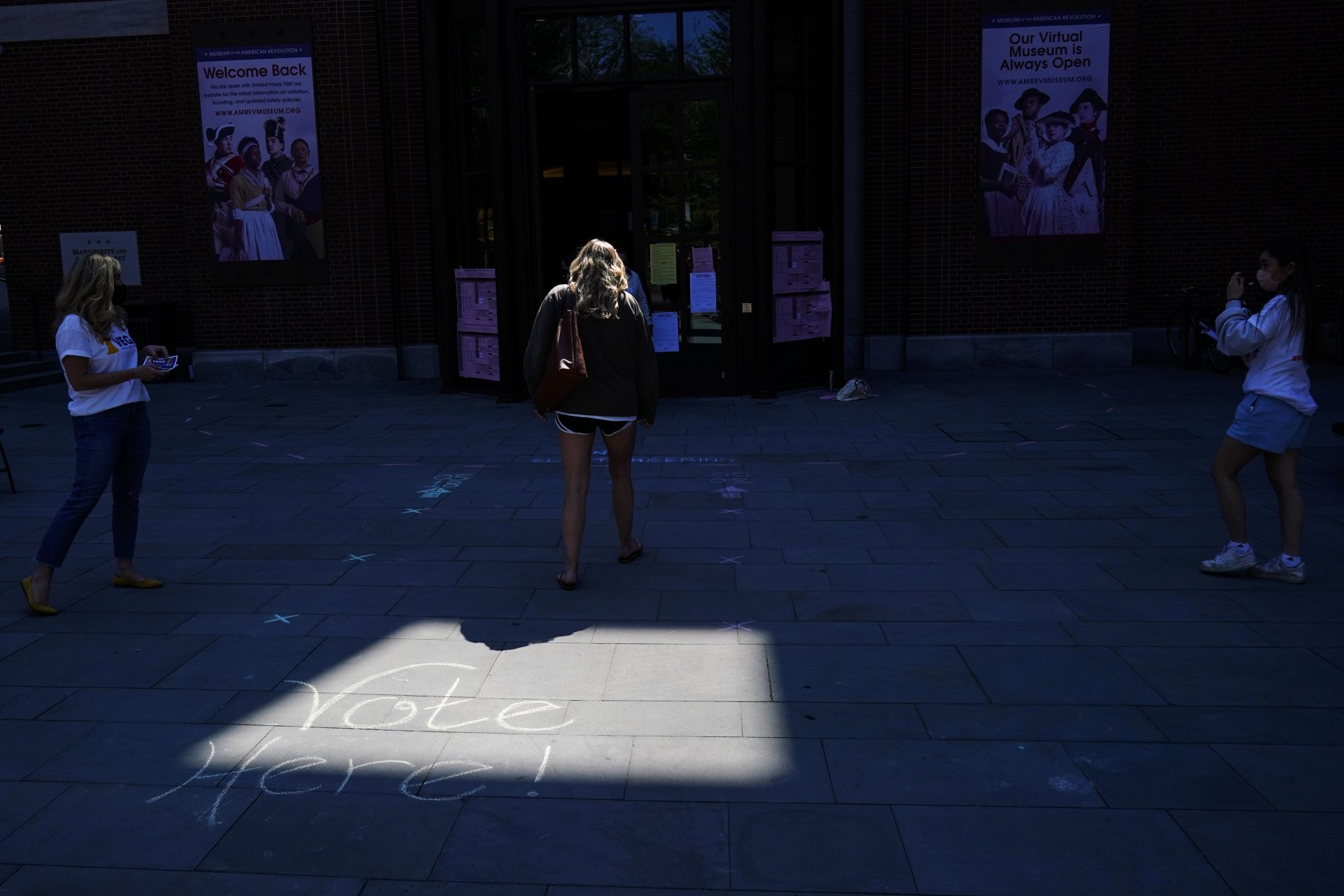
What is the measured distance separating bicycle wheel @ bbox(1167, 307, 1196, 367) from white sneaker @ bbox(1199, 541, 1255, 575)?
32.1ft

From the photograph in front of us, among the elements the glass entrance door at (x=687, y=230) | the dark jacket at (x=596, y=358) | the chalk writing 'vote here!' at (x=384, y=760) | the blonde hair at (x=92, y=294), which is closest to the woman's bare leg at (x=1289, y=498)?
the dark jacket at (x=596, y=358)

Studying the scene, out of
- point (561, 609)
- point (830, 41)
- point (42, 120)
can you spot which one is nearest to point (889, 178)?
point (830, 41)

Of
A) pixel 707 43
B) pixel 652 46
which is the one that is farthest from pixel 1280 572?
pixel 652 46

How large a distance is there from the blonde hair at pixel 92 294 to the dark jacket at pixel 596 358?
2.10 metres

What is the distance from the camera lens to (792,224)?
13.1 metres

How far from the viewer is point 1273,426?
5727mm

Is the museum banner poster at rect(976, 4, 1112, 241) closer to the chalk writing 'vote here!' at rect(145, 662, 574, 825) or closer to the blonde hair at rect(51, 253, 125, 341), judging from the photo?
the blonde hair at rect(51, 253, 125, 341)

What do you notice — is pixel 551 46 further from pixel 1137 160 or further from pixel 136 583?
pixel 136 583

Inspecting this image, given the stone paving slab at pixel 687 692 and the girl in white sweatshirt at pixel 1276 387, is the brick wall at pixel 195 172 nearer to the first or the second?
the stone paving slab at pixel 687 692

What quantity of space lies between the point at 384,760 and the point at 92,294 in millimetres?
3118

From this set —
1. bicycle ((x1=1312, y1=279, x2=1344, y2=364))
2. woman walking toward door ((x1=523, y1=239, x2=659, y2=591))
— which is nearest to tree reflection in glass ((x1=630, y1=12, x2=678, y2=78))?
woman walking toward door ((x1=523, y1=239, x2=659, y2=591))

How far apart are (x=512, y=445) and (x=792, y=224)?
468cm

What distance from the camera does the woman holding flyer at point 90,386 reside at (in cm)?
563

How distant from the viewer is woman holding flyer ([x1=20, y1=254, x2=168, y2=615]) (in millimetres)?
5633
